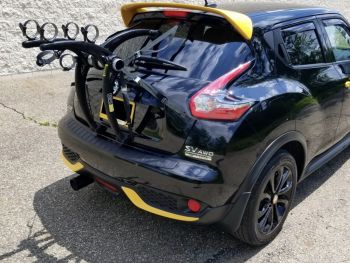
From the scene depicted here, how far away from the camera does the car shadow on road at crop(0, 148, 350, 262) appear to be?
2.87 meters

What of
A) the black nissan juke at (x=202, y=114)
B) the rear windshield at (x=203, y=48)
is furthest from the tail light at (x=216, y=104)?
the rear windshield at (x=203, y=48)


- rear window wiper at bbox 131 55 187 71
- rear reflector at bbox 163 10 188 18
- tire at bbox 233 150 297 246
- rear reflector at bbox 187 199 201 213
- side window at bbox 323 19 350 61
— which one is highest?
rear reflector at bbox 163 10 188 18

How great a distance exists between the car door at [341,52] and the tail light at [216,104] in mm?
1593

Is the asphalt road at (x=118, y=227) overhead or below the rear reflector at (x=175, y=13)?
below

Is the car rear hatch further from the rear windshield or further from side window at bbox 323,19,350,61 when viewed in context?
side window at bbox 323,19,350,61

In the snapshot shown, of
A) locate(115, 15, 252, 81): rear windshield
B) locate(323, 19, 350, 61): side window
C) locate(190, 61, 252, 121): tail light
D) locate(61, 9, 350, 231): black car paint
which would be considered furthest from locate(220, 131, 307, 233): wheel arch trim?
locate(323, 19, 350, 61): side window

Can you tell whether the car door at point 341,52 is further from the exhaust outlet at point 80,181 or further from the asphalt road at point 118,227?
the exhaust outlet at point 80,181

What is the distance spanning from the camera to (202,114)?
8.21 ft

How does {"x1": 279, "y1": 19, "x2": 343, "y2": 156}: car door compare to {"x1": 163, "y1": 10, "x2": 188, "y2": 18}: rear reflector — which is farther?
{"x1": 279, "y1": 19, "x2": 343, "y2": 156}: car door

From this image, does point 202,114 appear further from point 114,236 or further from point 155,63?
point 114,236

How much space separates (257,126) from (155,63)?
82cm

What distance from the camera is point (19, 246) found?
2914 millimetres

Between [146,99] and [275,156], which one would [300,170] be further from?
[146,99]

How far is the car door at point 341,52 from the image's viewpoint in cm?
372
